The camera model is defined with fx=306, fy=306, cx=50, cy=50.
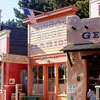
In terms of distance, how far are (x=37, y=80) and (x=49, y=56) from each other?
68.8 inches

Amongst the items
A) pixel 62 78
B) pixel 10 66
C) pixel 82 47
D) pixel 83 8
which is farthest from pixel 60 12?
pixel 83 8

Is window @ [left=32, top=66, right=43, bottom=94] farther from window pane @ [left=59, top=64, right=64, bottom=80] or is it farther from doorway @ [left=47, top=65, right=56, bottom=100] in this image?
window pane @ [left=59, top=64, right=64, bottom=80]

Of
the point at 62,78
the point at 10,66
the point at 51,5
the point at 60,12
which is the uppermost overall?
the point at 51,5

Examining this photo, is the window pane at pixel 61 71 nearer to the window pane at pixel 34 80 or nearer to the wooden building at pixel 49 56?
the wooden building at pixel 49 56

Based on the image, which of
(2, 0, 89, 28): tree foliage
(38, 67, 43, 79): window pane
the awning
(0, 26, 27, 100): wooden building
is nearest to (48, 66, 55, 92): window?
(38, 67, 43, 79): window pane

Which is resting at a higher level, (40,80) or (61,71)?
(61,71)

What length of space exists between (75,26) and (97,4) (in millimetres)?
3607

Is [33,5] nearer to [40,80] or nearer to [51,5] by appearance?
[51,5]

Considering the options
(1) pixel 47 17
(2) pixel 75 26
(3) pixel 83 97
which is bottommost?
(3) pixel 83 97

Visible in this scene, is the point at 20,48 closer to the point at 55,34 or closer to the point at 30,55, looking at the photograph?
the point at 30,55

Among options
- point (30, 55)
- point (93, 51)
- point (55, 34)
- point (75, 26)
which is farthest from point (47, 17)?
point (93, 51)

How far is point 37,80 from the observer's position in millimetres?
17375

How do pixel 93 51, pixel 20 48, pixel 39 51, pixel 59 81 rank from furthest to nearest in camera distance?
pixel 20 48, pixel 39 51, pixel 59 81, pixel 93 51

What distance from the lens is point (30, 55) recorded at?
701 inches
